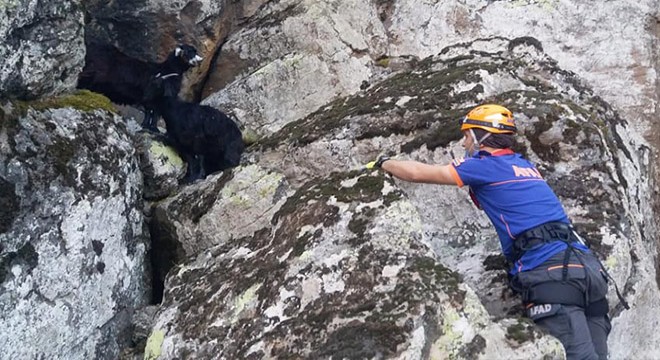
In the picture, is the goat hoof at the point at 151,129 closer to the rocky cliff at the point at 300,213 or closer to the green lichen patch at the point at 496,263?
the rocky cliff at the point at 300,213

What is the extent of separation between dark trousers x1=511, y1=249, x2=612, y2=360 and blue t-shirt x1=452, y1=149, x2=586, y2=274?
7.2 inches

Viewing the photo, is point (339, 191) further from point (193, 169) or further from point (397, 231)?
point (193, 169)

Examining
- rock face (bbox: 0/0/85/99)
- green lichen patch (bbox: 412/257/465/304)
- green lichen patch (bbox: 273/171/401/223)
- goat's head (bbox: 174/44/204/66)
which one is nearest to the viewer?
green lichen patch (bbox: 412/257/465/304)

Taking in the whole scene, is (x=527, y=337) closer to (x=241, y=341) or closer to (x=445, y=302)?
(x=445, y=302)

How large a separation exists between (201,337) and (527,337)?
2.68m

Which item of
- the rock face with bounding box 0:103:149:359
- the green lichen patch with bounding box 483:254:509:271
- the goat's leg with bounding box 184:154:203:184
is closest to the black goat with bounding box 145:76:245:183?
the goat's leg with bounding box 184:154:203:184

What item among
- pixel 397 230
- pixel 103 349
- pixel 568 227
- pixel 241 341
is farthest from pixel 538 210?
pixel 103 349

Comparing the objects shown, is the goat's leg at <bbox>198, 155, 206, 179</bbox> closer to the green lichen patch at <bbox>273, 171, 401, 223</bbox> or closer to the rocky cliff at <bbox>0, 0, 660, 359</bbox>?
the rocky cliff at <bbox>0, 0, 660, 359</bbox>

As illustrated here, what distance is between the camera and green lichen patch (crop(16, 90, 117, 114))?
7.63 m

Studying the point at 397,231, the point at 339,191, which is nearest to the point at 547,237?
the point at 397,231

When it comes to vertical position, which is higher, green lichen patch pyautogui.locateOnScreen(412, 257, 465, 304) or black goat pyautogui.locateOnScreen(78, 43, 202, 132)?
black goat pyautogui.locateOnScreen(78, 43, 202, 132)

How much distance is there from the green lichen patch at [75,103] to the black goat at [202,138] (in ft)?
3.67

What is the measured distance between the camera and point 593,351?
5672mm

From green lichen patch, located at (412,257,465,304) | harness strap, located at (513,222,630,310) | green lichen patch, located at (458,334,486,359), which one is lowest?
green lichen patch, located at (458,334,486,359)
